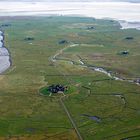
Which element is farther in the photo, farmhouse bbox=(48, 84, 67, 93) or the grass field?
farmhouse bbox=(48, 84, 67, 93)

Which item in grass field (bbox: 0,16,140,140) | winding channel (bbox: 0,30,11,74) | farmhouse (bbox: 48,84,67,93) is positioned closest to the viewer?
grass field (bbox: 0,16,140,140)

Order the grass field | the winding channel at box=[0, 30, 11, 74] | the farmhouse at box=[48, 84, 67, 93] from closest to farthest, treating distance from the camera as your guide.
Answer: the grass field, the farmhouse at box=[48, 84, 67, 93], the winding channel at box=[0, 30, 11, 74]

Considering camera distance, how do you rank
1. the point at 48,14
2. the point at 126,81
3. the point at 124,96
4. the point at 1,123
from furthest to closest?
the point at 48,14 → the point at 126,81 → the point at 124,96 → the point at 1,123

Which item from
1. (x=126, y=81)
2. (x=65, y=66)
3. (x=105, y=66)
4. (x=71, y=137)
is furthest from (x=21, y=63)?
(x=71, y=137)

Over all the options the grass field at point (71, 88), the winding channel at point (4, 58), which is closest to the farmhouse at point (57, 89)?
the grass field at point (71, 88)

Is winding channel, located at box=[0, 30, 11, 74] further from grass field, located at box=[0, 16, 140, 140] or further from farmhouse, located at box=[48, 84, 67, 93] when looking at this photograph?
farmhouse, located at box=[48, 84, 67, 93]

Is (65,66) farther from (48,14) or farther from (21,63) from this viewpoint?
(48,14)

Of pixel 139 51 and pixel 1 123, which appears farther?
pixel 139 51

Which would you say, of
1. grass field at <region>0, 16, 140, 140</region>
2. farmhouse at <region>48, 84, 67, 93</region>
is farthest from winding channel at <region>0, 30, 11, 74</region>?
farmhouse at <region>48, 84, 67, 93</region>
